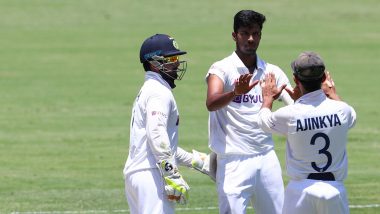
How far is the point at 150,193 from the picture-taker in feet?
32.4

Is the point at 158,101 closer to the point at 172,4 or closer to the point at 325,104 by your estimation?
the point at 325,104

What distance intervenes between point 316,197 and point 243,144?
1348 mm

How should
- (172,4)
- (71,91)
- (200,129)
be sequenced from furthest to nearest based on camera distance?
(172,4) < (71,91) < (200,129)

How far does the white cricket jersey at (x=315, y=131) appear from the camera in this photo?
30.9 ft

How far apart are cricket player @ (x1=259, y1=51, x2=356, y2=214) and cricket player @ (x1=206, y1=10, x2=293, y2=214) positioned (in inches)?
35.9

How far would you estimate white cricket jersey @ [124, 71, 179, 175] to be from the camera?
383 inches

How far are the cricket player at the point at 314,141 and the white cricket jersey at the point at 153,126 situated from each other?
3.17 ft

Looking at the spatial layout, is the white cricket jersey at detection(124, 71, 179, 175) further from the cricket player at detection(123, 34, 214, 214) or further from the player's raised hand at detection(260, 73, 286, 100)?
the player's raised hand at detection(260, 73, 286, 100)

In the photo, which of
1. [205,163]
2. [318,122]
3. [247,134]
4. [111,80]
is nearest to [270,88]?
[318,122]

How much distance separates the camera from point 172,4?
122 ft

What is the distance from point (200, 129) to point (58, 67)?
7964 millimetres

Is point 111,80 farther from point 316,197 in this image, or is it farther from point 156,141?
point 316,197

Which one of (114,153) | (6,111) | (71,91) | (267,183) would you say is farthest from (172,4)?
(267,183)

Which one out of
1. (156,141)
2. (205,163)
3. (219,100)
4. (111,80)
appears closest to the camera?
(156,141)
